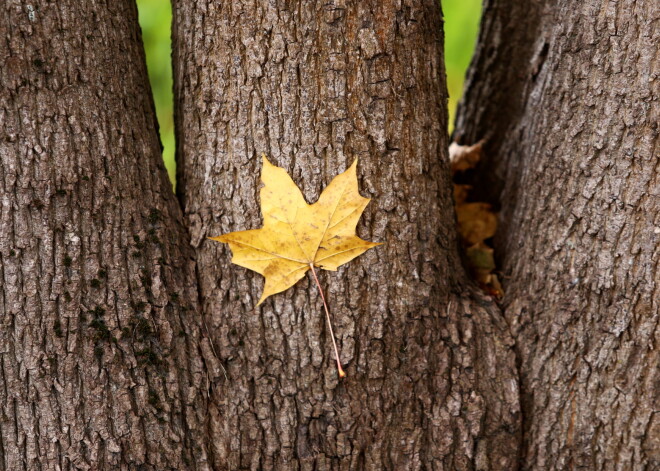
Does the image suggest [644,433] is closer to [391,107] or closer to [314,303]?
[314,303]

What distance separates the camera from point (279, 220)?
1525 mm

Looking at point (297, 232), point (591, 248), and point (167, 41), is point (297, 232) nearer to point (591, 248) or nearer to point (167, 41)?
point (591, 248)

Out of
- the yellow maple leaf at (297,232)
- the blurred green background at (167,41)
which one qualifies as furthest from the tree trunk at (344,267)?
the blurred green background at (167,41)

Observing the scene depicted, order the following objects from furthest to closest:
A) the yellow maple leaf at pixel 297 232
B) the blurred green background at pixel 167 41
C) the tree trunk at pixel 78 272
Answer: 1. the blurred green background at pixel 167 41
2. the yellow maple leaf at pixel 297 232
3. the tree trunk at pixel 78 272

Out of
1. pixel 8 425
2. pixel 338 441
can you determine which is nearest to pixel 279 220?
pixel 338 441

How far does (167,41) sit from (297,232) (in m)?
2.33

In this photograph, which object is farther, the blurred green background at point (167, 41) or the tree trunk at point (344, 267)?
the blurred green background at point (167, 41)

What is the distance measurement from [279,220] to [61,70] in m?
0.65

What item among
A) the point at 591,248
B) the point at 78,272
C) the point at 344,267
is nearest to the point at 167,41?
the point at 78,272

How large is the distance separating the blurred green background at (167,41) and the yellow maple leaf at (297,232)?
6.27ft

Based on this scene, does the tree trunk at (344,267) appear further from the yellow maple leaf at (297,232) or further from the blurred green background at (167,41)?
the blurred green background at (167,41)

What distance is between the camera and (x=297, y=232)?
1.52 metres

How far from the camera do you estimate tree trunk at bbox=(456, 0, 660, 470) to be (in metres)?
1.45

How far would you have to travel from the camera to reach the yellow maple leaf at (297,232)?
4.97 ft
